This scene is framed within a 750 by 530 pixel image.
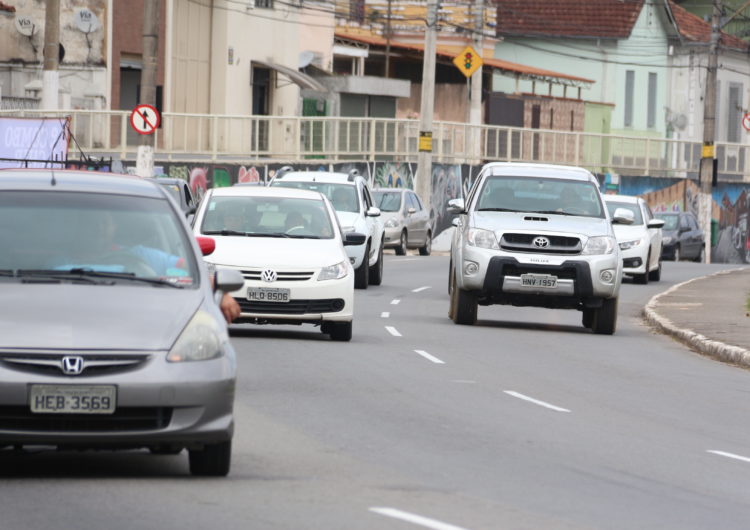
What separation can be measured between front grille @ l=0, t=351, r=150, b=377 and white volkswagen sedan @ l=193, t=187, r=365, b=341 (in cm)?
820

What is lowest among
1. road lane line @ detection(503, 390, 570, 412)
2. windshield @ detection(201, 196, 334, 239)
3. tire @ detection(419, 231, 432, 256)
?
tire @ detection(419, 231, 432, 256)

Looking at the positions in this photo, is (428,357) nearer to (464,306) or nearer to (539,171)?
(464,306)

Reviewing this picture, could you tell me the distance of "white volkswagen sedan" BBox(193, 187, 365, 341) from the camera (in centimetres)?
1794

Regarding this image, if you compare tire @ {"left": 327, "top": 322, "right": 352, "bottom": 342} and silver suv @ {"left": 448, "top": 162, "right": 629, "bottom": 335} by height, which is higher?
silver suv @ {"left": 448, "top": 162, "right": 629, "bottom": 335}

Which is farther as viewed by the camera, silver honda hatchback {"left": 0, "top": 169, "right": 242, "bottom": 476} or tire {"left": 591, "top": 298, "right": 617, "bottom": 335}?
tire {"left": 591, "top": 298, "right": 617, "bottom": 335}

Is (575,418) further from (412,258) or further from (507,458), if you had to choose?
(412,258)

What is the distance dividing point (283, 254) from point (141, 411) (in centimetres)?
944

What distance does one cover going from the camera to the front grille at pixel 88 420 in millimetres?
8664

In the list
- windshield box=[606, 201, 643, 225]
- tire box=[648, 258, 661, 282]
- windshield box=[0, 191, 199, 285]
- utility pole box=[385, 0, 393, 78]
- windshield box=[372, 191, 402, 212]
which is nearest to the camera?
windshield box=[0, 191, 199, 285]

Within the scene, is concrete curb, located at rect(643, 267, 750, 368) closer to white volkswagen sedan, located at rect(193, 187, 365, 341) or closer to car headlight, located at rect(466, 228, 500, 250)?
car headlight, located at rect(466, 228, 500, 250)

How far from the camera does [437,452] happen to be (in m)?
11.0

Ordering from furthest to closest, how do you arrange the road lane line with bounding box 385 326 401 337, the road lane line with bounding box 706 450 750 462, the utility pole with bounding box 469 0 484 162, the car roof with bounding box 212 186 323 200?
the utility pole with bounding box 469 0 484 162 → the road lane line with bounding box 385 326 401 337 → the car roof with bounding box 212 186 323 200 → the road lane line with bounding box 706 450 750 462

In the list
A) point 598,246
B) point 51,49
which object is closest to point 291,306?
point 598,246

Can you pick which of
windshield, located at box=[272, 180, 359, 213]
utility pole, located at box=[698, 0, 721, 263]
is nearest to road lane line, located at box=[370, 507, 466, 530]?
windshield, located at box=[272, 180, 359, 213]
